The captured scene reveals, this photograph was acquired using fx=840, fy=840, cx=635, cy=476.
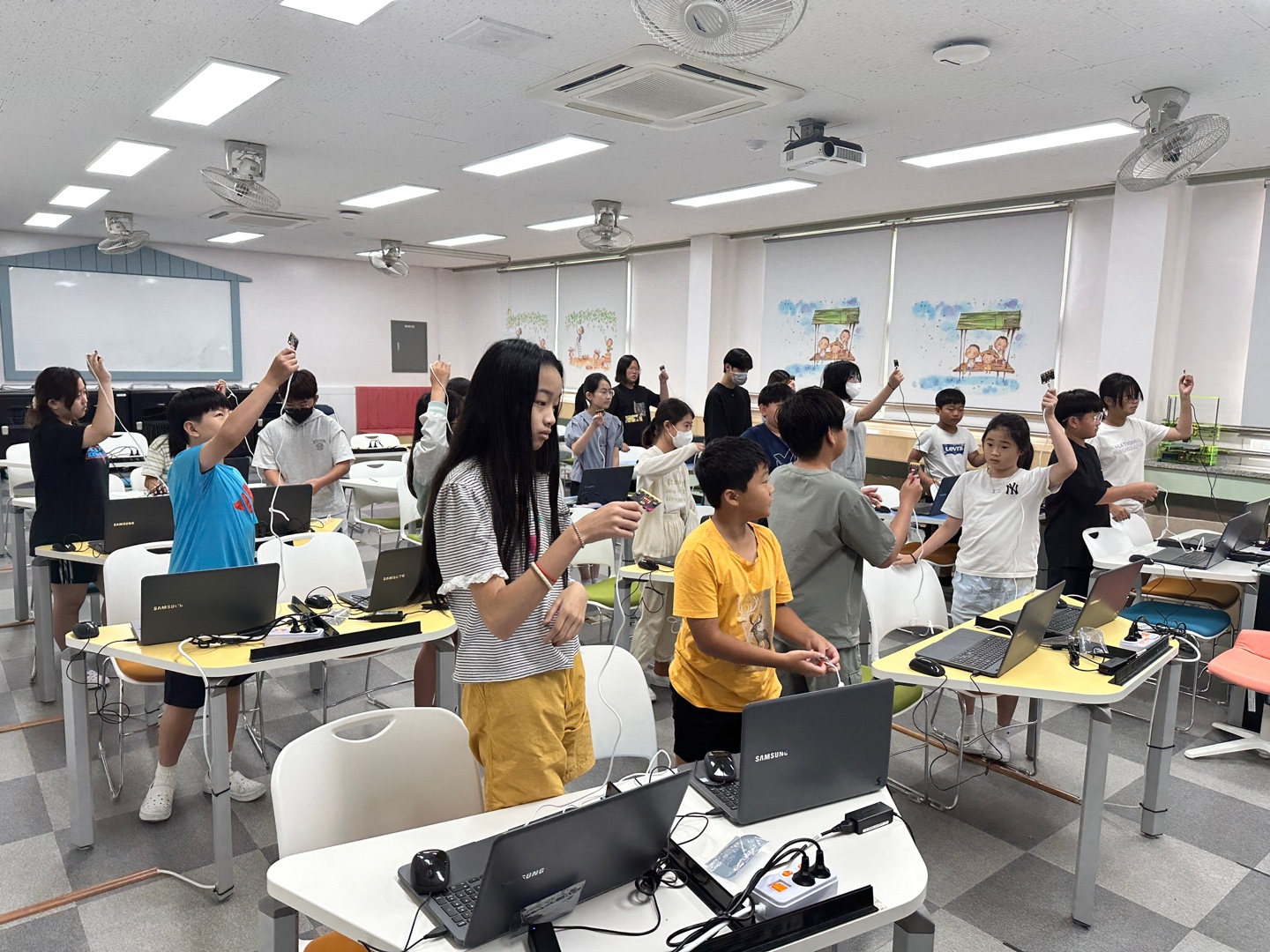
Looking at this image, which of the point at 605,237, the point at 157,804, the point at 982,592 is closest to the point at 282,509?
the point at 157,804

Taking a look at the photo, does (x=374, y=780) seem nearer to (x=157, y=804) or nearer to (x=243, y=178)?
(x=157, y=804)

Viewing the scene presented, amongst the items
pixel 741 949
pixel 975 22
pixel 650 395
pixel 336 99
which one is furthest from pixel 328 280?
pixel 741 949

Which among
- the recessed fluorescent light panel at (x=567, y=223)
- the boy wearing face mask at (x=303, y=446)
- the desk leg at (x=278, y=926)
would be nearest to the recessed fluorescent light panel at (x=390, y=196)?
the recessed fluorescent light panel at (x=567, y=223)

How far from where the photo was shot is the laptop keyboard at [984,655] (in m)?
2.56

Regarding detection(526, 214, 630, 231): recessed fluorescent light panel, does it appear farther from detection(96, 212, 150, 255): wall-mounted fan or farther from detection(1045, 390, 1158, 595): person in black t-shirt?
detection(1045, 390, 1158, 595): person in black t-shirt

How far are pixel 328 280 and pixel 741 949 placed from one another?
1284 cm

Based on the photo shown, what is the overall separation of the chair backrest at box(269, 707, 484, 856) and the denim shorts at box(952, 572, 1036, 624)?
2351 millimetres

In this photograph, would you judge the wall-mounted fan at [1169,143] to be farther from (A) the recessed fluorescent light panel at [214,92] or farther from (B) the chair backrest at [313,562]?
(A) the recessed fluorescent light panel at [214,92]

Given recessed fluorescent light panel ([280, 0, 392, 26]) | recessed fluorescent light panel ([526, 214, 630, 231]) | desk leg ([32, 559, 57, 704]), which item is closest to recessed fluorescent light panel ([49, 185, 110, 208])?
recessed fluorescent light panel ([526, 214, 630, 231])

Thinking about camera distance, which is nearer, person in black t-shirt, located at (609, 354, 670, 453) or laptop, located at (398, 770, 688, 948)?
laptop, located at (398, 770, 688, 948)

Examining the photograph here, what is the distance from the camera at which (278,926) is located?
146cm

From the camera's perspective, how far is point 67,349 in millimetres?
10938

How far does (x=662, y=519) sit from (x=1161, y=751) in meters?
2.19

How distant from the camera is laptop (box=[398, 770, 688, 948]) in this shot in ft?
3.98
